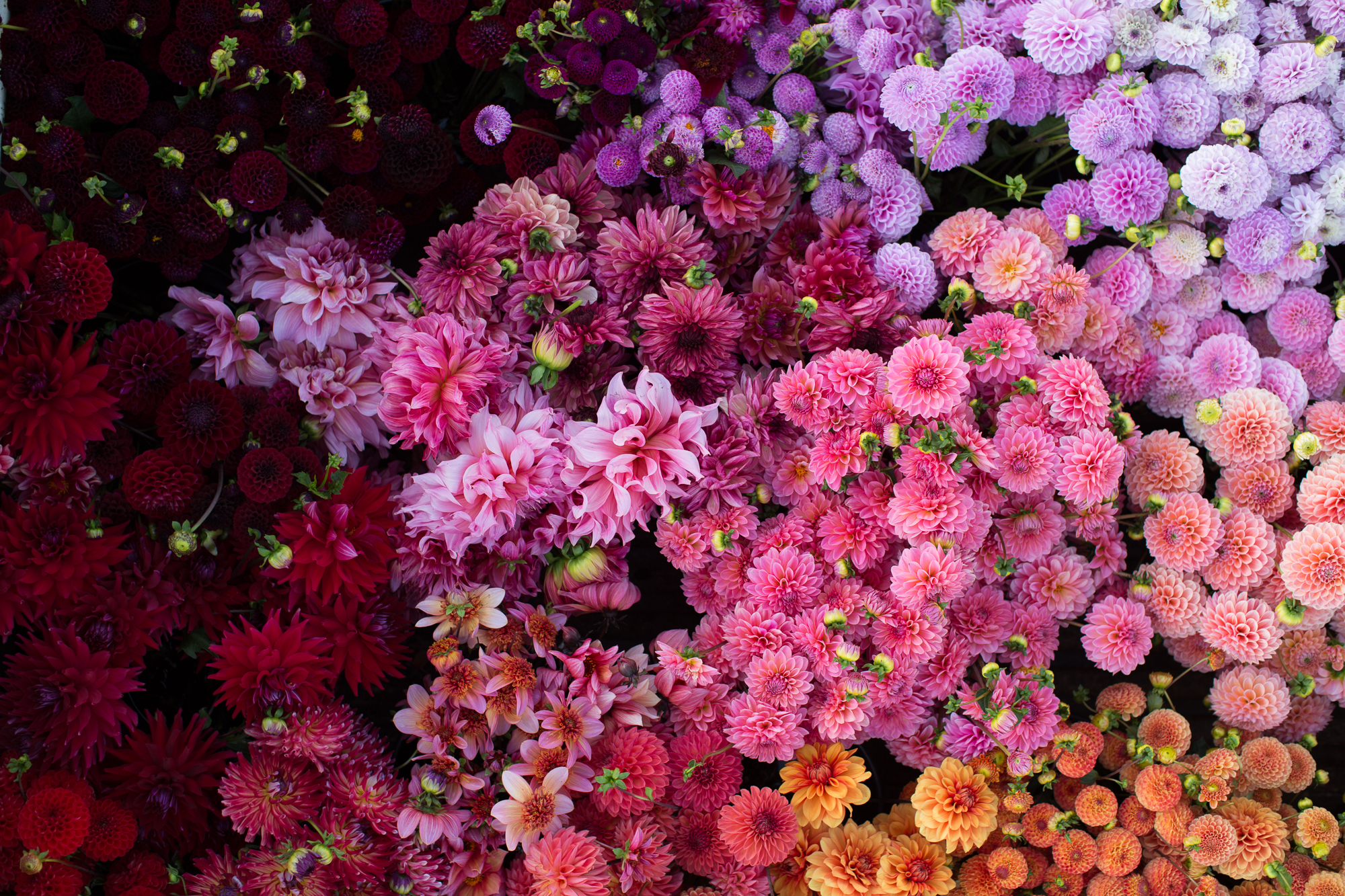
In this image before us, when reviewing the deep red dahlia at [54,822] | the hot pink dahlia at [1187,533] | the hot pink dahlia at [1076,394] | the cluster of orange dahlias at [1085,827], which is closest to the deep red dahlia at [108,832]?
the deep red dahlia at [54,822]

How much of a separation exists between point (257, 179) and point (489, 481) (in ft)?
1.98

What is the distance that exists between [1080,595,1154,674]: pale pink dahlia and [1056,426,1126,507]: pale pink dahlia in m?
0.24

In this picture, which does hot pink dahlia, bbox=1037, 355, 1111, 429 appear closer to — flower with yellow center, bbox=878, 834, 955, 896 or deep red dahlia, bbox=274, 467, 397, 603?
flower with yellow center, bbox=878, 834, 955, 896

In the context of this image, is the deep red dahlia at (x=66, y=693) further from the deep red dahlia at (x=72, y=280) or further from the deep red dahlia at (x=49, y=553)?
the deep red dahlia at (x=72, y=280)

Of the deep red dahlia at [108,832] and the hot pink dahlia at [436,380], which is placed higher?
the hot pink dahlia at [436,380]

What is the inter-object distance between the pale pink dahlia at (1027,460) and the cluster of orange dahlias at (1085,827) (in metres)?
0.44

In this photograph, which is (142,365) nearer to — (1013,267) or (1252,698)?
(1013,267)

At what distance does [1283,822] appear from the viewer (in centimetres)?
148

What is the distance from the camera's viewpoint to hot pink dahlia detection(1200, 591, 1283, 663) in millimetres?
1438

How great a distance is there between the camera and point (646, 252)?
4.78 feet

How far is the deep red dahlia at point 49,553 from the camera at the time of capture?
122 cm

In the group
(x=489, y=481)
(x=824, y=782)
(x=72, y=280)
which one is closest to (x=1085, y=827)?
(x=824, y=782)

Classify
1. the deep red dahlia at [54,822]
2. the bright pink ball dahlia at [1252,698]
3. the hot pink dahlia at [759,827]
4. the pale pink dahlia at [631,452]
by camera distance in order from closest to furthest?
the deep red dahlia at [54,822]
the pale pink dahlia at [631,452]
the hot pink dahlia at [759,827]
the bright pink ball dahlia at [1252,698]

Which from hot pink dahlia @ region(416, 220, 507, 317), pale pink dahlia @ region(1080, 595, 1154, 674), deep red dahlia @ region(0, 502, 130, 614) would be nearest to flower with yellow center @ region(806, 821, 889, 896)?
pale pink dahlia @ region(1080, 595, 1154, 674)
